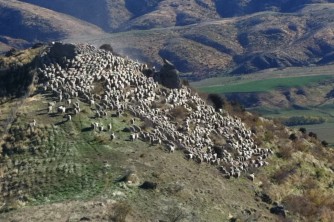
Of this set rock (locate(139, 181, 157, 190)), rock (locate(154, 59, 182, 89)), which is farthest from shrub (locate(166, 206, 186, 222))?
rock (locate(154, 59, 182, 89))

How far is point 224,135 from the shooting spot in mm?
60906

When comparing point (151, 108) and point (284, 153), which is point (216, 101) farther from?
point (151, 108)

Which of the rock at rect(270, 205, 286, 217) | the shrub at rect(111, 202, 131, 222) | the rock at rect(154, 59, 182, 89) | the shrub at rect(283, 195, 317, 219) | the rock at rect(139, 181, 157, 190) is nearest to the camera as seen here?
the shrub at rect(111, 202, 131, 222)

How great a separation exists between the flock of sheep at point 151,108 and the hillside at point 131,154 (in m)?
0.14

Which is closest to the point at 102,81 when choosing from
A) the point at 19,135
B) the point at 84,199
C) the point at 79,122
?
the point at 79,122

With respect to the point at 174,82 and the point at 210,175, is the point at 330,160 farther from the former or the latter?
the point at 210,175

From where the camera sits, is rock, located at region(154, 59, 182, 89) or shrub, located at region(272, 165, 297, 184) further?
rock, located at region(154, 59, 182, 89)

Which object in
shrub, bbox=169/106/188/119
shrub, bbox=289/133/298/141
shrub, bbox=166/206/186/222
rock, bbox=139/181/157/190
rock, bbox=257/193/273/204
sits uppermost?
shrub, bbox=169/106/188/119

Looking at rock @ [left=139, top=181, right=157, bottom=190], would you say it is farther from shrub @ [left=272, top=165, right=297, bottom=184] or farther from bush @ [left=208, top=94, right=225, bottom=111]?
bush @ [left=208, top=94, right=225, bottom=111]

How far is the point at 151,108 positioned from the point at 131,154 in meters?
12.2

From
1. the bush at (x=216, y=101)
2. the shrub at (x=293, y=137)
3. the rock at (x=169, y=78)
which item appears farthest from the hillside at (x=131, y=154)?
the shrub at (x=293, y=137)

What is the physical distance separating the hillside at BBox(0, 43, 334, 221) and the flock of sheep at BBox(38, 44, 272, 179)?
0.14 meters

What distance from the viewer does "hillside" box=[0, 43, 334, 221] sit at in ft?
138

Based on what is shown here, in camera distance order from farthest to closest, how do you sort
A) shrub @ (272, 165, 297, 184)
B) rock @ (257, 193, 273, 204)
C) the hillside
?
shrub @ (272, 165, 297, 184)
rock @ (257, 193, 273, 204)
the hillside
